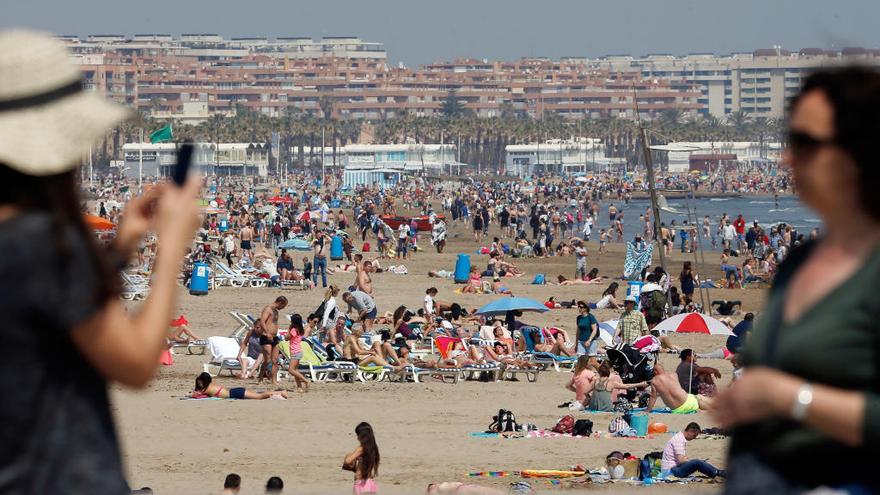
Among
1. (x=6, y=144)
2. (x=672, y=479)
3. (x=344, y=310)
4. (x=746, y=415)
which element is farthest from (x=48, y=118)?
(x=344, y=310)

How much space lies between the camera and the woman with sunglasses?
1.74 m

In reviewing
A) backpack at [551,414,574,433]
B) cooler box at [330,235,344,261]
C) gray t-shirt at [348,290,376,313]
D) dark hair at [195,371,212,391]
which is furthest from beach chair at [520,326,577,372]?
cooler box at [330,235,344,261]

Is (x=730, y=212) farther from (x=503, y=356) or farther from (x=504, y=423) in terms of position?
(x=504, y=423)

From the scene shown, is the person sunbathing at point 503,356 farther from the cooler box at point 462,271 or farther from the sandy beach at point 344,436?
the cooler box at point 462,271

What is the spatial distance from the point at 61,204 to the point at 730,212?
9155 cm

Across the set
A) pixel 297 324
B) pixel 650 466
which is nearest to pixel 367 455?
pixel 650 466

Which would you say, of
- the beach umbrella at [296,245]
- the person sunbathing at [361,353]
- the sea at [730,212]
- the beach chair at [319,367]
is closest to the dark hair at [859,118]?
the beach chair at [319,367]

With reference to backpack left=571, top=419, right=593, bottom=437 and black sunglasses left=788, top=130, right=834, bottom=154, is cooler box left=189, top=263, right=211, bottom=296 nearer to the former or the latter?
backpack left=571, top=419, right=593, bottom=437

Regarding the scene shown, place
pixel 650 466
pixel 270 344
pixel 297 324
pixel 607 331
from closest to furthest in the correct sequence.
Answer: pixel 650 466 → pixel 270 344 → pixel 297 324 → pixel 607 331

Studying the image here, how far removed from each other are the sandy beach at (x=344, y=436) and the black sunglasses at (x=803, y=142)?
7.10 m

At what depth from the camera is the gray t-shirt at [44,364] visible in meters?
1.72

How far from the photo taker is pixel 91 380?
5.83 ft

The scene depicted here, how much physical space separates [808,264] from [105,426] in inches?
35.6

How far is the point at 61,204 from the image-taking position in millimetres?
1781
